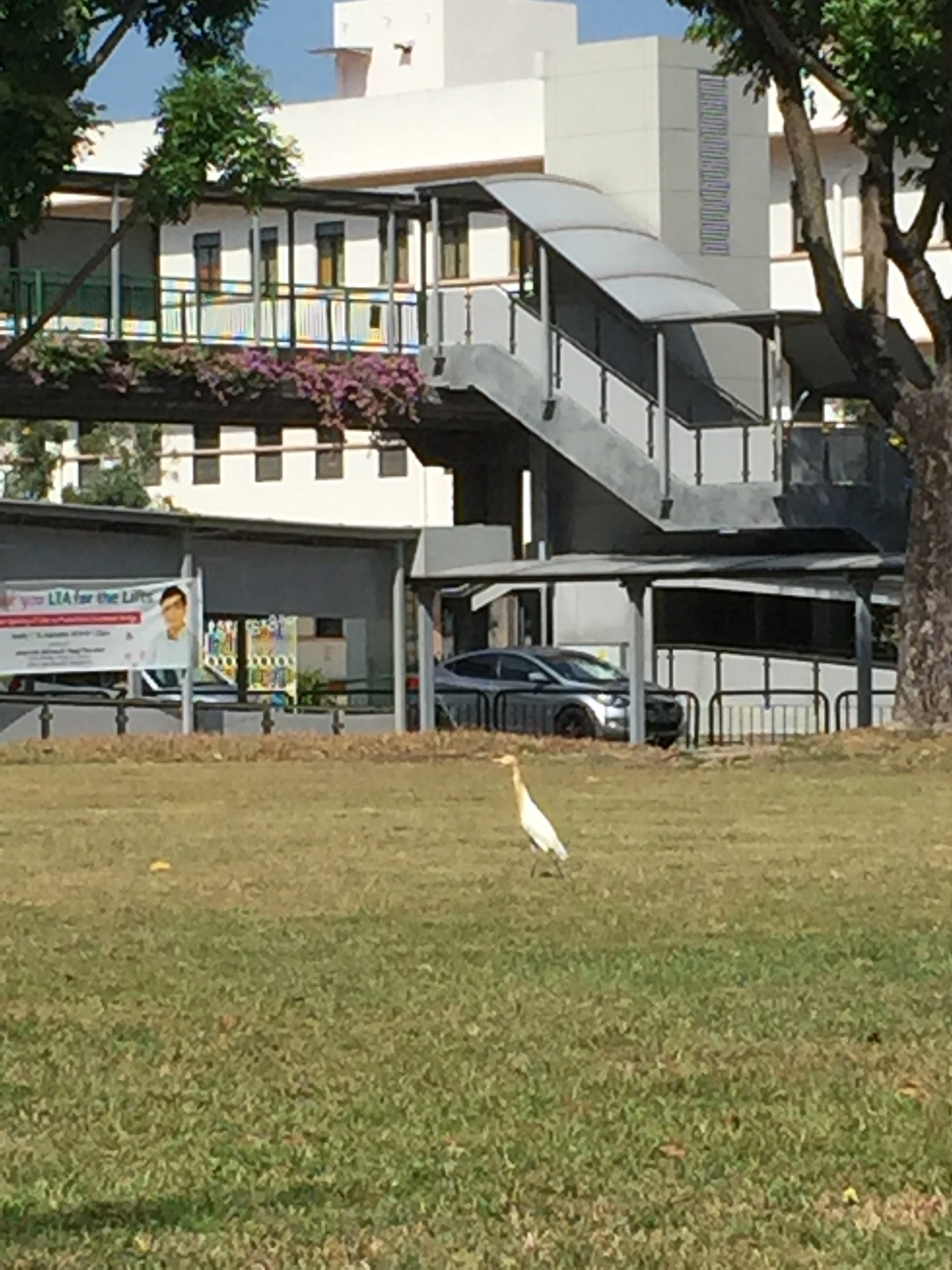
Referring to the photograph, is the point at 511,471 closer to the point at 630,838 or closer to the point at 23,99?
the point at 23,99

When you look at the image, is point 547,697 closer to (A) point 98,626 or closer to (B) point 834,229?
(A) point 98,626

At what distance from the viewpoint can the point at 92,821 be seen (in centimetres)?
2173

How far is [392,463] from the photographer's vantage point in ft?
232

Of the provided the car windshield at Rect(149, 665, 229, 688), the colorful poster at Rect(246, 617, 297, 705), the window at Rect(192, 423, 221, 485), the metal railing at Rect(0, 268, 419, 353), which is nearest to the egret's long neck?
the car windshield at Rect(149, 665, 229, 688)

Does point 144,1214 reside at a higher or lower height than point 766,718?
higher

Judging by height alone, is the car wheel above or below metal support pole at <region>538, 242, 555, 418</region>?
below

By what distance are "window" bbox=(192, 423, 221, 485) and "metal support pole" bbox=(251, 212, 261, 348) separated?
83.8 feet

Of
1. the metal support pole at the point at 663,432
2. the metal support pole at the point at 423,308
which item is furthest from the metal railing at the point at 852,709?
the metal support pole at the point at 423,308

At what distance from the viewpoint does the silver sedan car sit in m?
41.8

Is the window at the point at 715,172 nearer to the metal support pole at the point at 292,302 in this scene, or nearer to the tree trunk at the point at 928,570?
the metal support pole at the point at 292,302

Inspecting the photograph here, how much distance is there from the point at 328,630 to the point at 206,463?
241 inches

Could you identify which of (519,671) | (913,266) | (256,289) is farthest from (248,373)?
(913,266)

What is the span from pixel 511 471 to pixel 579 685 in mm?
8689

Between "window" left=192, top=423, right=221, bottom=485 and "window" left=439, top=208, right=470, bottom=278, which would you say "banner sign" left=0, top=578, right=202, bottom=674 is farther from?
"window" left=192, top=423, right=221, bottom=485
